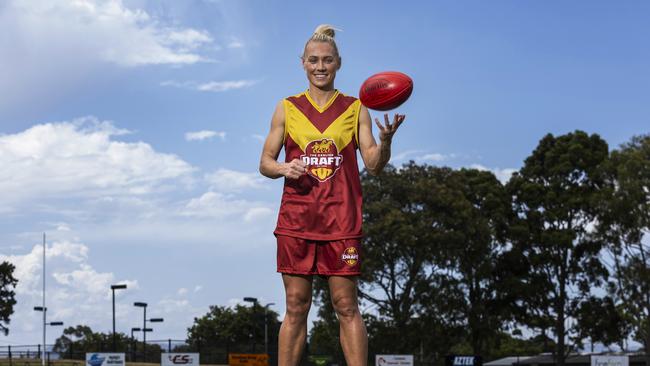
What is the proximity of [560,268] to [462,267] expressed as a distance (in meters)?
6.05

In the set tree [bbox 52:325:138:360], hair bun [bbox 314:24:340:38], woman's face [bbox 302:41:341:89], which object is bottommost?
tree [bbox 52:325:138:360]

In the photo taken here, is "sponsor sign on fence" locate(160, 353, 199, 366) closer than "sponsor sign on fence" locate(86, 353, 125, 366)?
No

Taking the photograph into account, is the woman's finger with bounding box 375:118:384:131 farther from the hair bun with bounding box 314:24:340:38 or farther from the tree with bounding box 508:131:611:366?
the tree with bounding box 508:131:611:366

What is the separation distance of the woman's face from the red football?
42 centimetres

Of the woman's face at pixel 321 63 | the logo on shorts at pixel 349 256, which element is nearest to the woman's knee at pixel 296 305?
the logo on shorts at pixel 349 256

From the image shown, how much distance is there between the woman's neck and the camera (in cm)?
677

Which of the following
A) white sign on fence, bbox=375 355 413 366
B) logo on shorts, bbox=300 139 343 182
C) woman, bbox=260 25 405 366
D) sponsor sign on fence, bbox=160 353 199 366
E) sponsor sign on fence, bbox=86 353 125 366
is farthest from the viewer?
white sign on fence, bbox=375 355 413 366

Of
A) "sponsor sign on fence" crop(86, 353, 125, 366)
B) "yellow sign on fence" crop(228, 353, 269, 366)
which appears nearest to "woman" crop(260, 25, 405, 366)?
"sponsor sign on fence" crop(86, 353, 125, 366)

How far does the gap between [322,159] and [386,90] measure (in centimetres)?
69

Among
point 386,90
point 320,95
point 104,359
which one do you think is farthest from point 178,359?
point 386,90

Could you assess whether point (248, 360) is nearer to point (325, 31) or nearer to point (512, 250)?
point (512, 250)

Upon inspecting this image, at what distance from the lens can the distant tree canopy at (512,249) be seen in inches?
1961

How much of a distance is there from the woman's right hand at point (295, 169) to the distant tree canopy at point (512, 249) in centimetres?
4386

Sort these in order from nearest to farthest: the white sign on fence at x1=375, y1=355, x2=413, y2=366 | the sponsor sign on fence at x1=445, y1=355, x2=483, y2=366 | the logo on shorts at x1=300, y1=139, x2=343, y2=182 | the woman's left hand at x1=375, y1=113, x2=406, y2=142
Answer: the woman's left hand at x1=375, y1=113, x2=406, y2=142
the logo on shorts at x1=300, y1=139, x2=343, y2=182
the white sign on fence at x1=375, y1=355, x2=413, y2=366
the sponsor sign on fence at x1=445, y1=355, x2=483, y2=366
